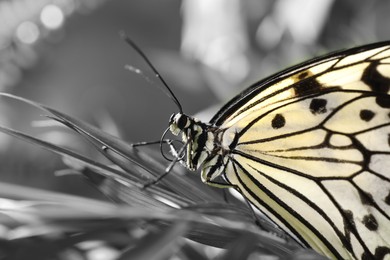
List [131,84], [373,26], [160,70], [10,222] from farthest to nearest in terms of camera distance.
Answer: [131,84] < [373,26] < [160,70] < [10,222]

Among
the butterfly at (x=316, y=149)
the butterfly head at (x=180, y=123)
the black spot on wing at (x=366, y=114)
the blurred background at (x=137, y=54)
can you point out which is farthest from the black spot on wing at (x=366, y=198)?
the blurred background at (x=137, y=54)

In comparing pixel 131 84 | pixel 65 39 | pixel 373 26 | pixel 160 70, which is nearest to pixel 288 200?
pixel 160 70

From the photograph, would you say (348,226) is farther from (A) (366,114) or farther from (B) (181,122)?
→ (B) (181,122)

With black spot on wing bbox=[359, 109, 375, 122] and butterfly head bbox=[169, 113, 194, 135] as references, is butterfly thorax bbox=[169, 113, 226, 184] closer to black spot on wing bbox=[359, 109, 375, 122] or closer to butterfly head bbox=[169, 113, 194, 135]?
butterfly head bbox=[169, 113, 194, 135]

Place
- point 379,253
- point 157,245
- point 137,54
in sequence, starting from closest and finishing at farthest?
point 157,245 → point 379,253 → point 137,54

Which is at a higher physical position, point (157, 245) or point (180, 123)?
point (180, 123)

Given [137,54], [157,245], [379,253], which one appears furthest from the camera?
[137,54]

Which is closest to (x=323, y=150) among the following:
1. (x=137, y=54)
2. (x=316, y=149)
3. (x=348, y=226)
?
(x=316, y=149)

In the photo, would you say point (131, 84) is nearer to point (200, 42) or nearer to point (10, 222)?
point (200, 42)
